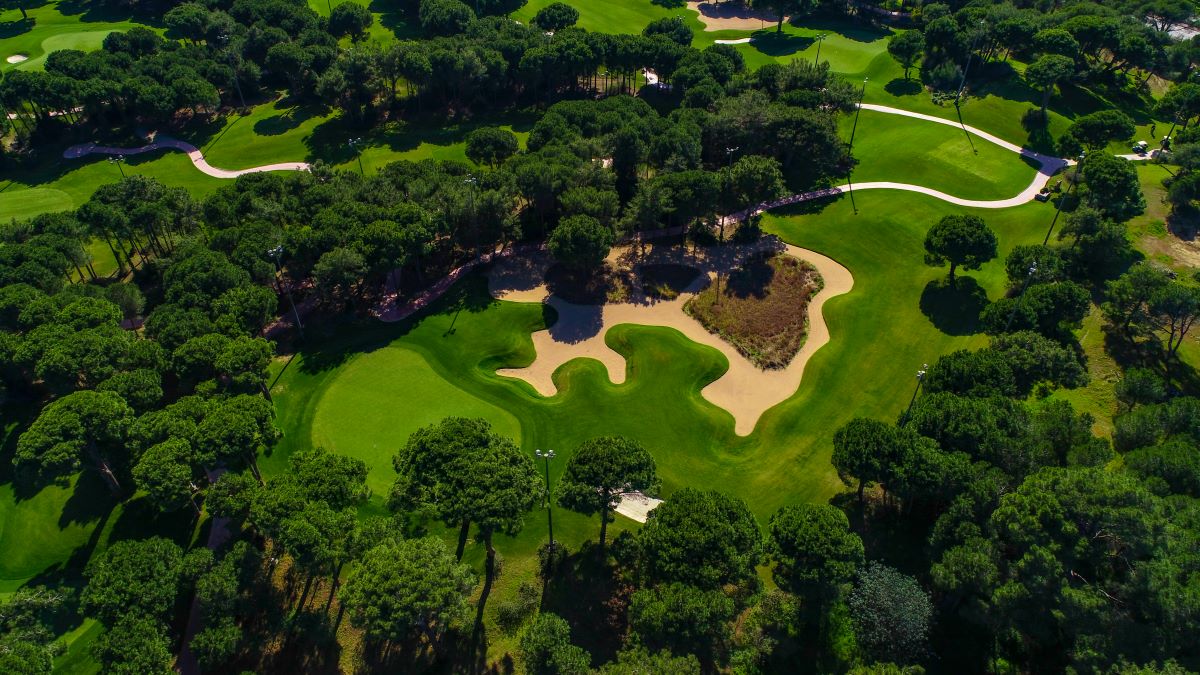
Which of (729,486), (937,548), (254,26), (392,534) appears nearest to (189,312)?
(392,534)

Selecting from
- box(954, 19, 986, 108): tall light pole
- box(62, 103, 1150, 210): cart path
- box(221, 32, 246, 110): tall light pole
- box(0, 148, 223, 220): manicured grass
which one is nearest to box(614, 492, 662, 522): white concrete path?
box(62, 103, 1150, 210): cart path

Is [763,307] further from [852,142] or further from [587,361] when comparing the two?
[852,142]

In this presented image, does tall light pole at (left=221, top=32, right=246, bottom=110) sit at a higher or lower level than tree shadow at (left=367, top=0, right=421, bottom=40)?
lower

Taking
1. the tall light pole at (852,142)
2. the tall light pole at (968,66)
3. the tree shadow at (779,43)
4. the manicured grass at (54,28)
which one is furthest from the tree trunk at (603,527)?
the manicured grass at (54,28)

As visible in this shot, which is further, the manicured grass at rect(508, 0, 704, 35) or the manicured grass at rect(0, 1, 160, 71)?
the manicured grass at rect(508, 0, 704, 35)

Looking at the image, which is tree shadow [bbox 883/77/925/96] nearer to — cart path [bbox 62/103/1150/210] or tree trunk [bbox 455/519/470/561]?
cart path [bbox 62/103/1150/210]

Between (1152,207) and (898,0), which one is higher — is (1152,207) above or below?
below

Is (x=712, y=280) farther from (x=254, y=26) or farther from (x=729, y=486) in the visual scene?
(x=254, y=26)
